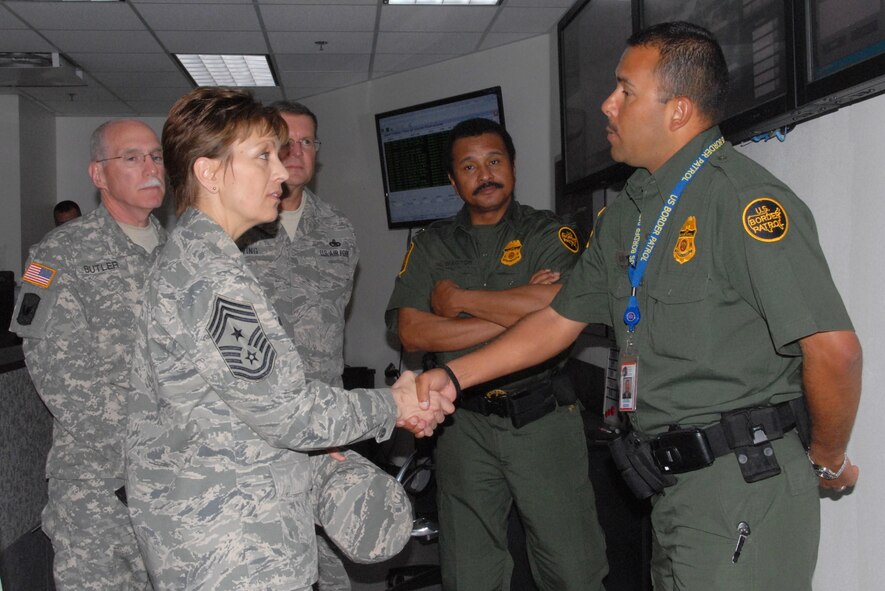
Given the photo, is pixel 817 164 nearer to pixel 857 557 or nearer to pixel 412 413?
pixel 857 557

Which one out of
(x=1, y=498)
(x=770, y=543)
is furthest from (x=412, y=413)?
(x=1, y=498)

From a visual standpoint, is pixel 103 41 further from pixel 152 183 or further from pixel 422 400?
pixel 422 400

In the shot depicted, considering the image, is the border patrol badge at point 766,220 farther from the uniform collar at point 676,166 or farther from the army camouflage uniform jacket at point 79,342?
the army camouflage uniform jacket at point 79,342

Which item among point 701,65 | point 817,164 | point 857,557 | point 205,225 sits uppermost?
point 701,65

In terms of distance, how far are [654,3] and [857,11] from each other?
3.72 ft

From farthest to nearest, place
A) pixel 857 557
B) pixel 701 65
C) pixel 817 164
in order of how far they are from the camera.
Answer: pixel 817 164
pixel 857 557
pixel 701 65

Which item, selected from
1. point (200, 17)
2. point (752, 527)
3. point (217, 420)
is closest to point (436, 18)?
point (200, 17)

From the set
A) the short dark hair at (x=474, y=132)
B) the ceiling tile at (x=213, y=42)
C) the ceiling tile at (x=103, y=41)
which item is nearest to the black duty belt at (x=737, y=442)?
the short dark hair at (x=474, y=132)

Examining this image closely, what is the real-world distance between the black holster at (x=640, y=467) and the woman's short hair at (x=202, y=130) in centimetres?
96

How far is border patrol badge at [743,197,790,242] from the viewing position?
1373mm

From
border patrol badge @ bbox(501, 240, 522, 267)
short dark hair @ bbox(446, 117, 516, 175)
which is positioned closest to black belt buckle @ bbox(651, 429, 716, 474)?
border patrol badge @ bbox(501, 240, 522, 267)

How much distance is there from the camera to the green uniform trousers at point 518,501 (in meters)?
2.32

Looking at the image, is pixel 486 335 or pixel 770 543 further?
pixel 486 335

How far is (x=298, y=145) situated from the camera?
2617 millimetres
